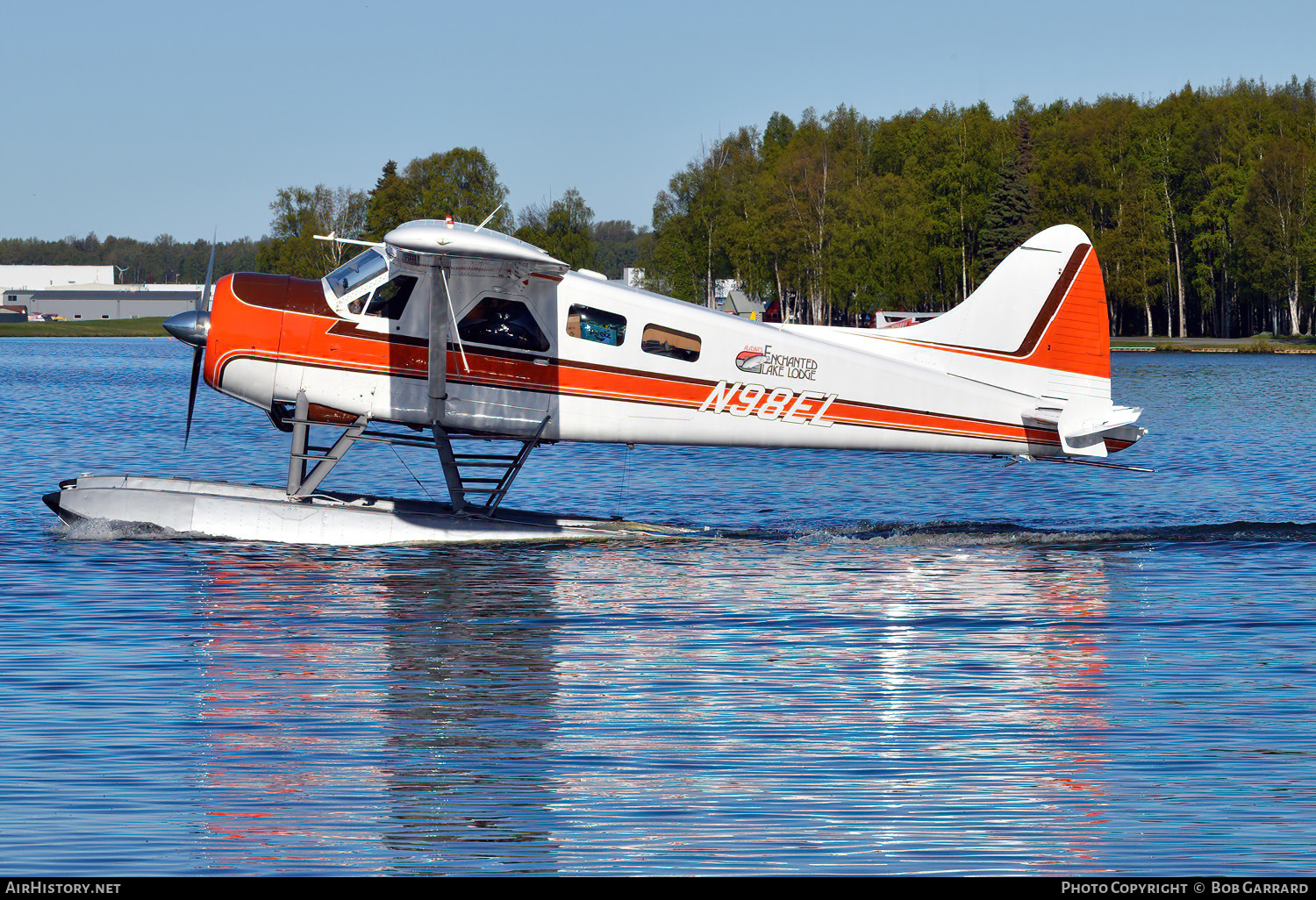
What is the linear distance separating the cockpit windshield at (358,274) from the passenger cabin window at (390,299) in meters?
0.13

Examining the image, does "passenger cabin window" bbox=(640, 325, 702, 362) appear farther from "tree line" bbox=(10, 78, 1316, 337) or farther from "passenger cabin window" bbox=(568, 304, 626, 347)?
"tree line" bbox=(10, 78, 1316, 337)

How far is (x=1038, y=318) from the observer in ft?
44.2

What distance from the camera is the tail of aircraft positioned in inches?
529

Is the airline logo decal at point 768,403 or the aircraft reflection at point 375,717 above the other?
the airline logo decal at point 768,403

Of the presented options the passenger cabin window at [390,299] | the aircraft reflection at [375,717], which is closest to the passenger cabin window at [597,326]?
the passenger cabin window at [390,299]

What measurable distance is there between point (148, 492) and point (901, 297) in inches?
3009

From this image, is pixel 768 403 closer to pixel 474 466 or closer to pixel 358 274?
pixel 474 466

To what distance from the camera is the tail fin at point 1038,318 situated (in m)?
13.5

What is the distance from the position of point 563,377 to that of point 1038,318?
183 inches

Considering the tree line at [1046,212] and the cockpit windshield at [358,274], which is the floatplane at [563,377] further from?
the tree line at [1046,212]

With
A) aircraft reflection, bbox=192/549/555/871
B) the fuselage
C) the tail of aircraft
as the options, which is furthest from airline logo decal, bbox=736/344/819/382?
aircraft reflection, bbox=192/549/555/871

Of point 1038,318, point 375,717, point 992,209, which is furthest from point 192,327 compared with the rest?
point 992,209

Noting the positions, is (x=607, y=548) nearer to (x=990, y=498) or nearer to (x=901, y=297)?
(x=990, y=498)

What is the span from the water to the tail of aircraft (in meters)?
1.63
